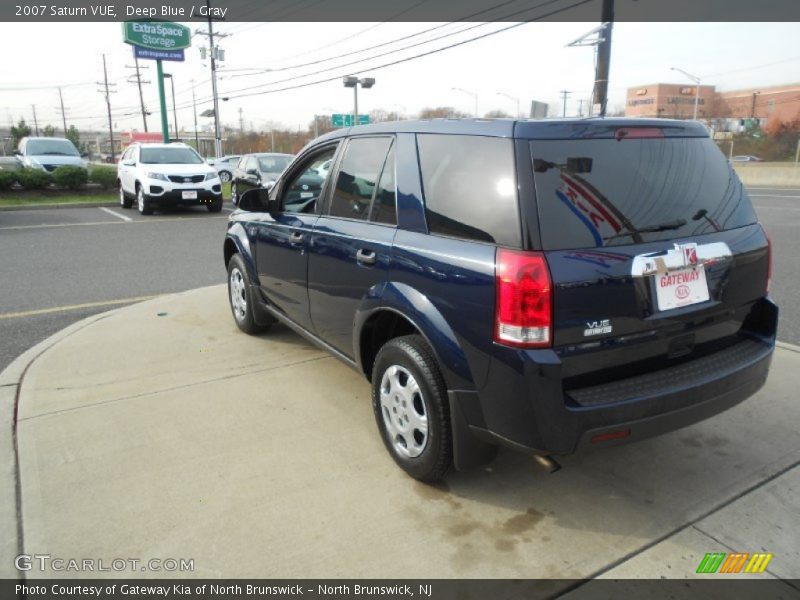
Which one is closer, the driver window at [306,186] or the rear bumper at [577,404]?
the rear bumper at [577,404]

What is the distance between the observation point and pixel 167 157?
1470 centimetres

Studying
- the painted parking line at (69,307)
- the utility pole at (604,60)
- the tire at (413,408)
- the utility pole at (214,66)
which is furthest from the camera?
the utility pole at (214,66)

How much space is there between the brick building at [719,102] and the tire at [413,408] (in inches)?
3120

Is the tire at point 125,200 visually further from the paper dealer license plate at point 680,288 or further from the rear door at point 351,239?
the paper dealer license plate at point 680,288

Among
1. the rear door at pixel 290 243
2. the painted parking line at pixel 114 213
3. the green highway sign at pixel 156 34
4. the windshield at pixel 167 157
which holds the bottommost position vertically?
the painted parking line at pixel 114 213

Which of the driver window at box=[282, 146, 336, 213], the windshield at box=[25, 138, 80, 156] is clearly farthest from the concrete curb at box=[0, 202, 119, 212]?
the driver window at box=[282, 146, 336, 213]

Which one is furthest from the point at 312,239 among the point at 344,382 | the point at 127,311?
the point at 127,311

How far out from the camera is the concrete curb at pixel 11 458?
249 centimetres

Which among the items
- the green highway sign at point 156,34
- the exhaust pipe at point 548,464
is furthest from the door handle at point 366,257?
the green highway sign at point 156,34

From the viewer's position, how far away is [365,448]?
329 centimetres

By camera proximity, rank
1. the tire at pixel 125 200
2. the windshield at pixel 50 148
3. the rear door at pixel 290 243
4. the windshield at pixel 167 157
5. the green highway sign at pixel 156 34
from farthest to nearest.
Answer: the green highway sign at pixel 156 34 → the windshield at pixel 50 148 → the tire at pixel 125 200 → the windshield at pixel 167 157 → the rear door at pixel 290 243

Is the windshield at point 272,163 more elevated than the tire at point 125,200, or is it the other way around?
the windshield at point 272,163

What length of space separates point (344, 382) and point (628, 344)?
220cm

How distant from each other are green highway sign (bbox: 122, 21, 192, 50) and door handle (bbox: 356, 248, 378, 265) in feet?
92.4
